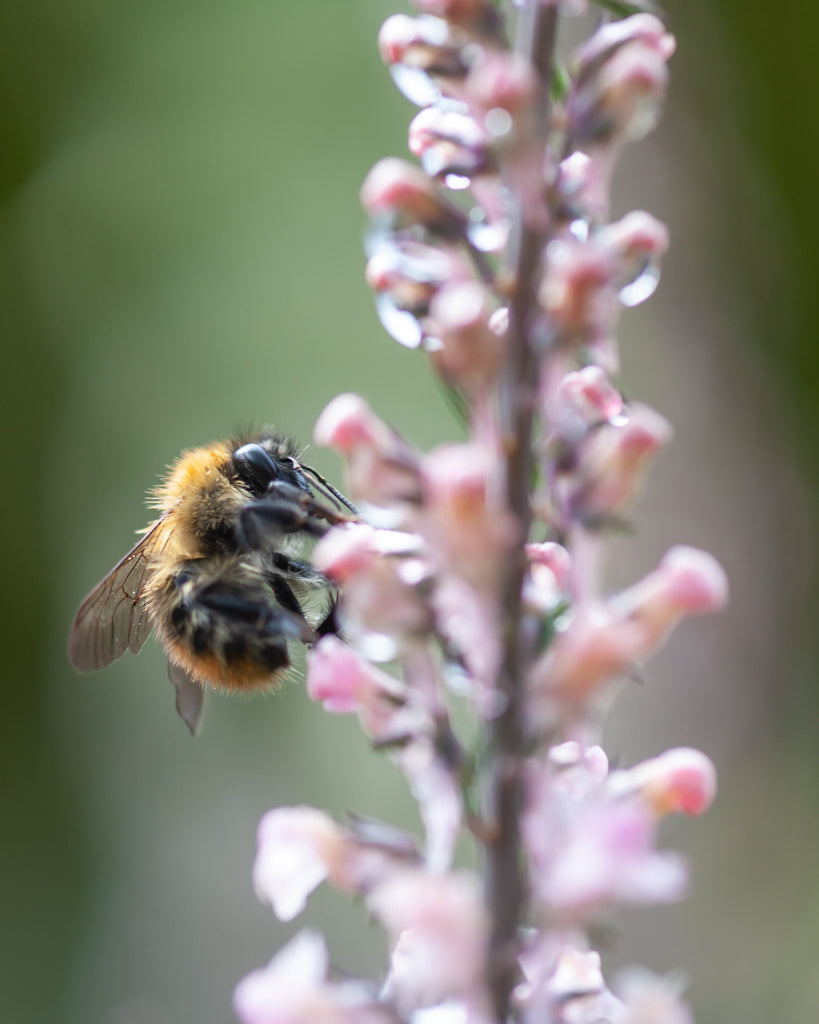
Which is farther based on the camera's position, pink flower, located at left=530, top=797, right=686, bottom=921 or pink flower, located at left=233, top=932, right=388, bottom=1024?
pink flower, located at left=233, top=932, right=388, bottom=1024

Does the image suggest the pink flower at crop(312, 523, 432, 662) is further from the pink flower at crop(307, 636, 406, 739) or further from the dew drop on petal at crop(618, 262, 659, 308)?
the dew drop on petal at crop(618, 262, 659, 308)

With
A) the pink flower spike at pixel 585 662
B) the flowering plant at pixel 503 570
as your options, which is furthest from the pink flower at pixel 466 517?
the pink flower spike at pixel 585 662

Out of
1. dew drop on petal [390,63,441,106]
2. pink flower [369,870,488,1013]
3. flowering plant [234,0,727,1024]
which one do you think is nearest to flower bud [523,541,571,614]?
flowering plant [234,0,727,1024]

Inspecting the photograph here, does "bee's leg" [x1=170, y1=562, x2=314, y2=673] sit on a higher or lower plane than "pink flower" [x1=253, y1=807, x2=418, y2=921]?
higher

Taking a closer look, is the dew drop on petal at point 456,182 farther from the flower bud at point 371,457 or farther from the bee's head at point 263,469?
the bee's head at point 263,469

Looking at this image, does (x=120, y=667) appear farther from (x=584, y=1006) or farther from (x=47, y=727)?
(x=584, y=1006)

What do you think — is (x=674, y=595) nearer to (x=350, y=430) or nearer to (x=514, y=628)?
(x=514, y=628)

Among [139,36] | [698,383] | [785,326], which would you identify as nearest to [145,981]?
[698,383]

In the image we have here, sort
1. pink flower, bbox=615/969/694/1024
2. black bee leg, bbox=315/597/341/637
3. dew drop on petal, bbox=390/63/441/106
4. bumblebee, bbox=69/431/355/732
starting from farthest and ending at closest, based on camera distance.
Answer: bumblebee, bbox=69/431/355/732 < black bee leg, bbox=315/597/341/637 < dew drop on petal, bbox=390/63/441/106 < pink flower, bbox=615/969/694/1024
